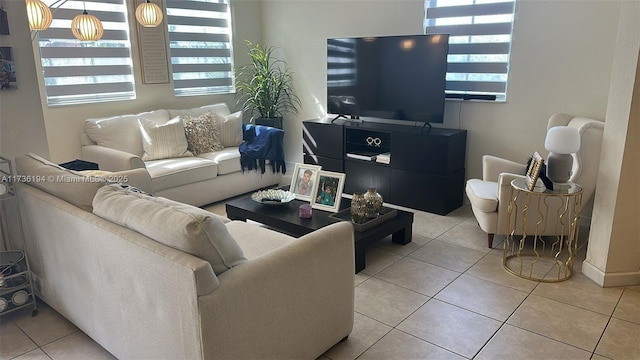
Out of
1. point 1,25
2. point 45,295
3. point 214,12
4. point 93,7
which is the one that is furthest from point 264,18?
point 45,295

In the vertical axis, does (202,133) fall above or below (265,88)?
below

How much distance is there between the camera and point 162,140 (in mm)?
4414

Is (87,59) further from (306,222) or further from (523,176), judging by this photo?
(523,176)

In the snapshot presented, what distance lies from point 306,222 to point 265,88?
260 centimetres

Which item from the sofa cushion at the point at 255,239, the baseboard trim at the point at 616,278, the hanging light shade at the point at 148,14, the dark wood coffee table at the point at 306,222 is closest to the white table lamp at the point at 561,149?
the baseboard trim at the point at 616,278

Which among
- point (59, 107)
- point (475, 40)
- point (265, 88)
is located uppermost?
point (475, 40)

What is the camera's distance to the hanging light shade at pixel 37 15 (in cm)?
318

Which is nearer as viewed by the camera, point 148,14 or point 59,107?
point 148,14

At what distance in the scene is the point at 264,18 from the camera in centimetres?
575

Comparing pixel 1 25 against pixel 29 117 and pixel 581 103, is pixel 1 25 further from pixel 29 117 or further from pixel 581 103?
pixel 581 103

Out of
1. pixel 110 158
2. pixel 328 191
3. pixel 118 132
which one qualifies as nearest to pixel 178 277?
pixel 328 191

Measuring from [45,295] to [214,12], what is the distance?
3802mm

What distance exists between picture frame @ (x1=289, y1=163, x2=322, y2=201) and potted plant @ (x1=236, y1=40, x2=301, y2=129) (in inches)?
75.8

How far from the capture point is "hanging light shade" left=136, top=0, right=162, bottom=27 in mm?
4094
